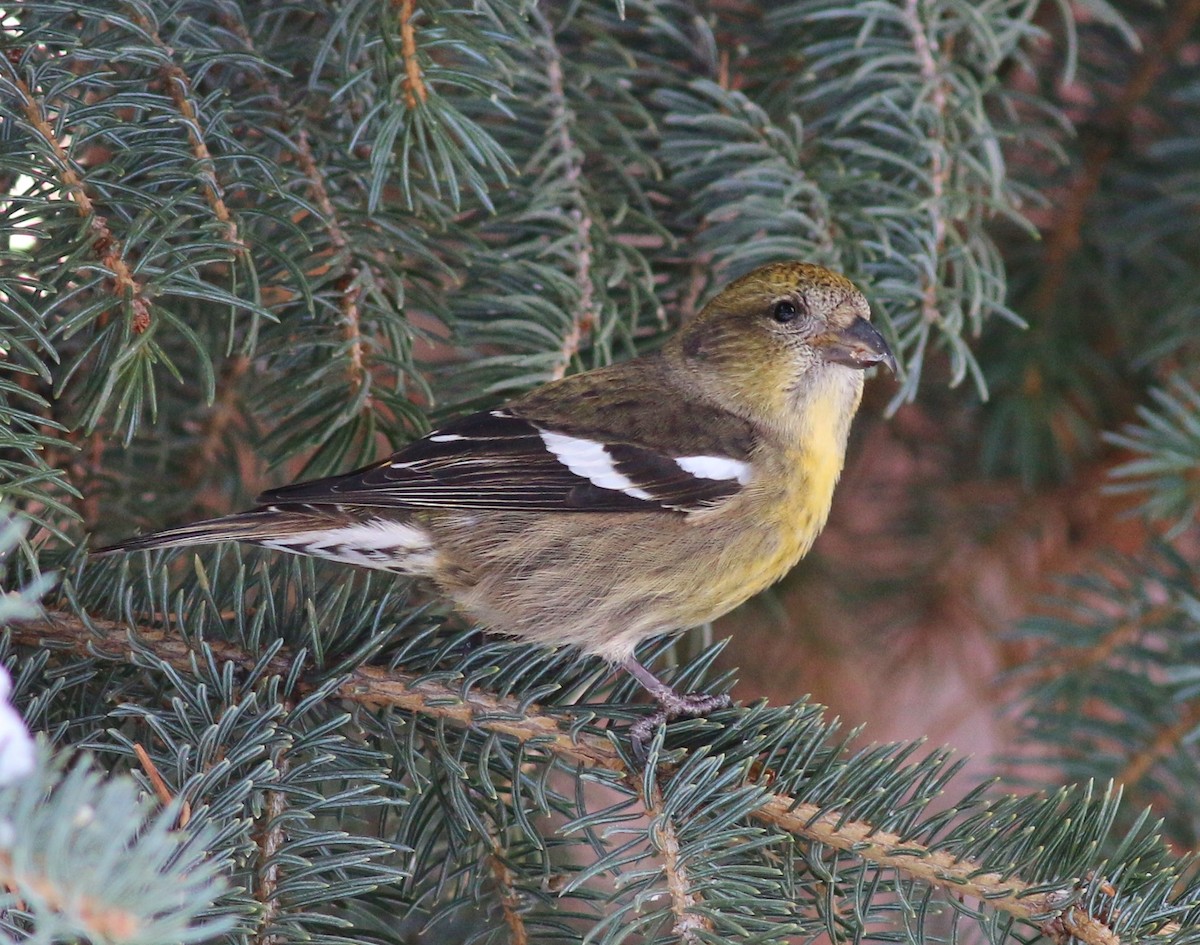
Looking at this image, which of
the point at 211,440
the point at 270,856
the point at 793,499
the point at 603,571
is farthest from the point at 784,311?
the point at 270,856

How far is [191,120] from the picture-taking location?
4.44ft

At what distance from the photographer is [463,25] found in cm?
143

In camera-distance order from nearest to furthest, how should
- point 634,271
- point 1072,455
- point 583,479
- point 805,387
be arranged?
1. point 634,271
2. point 583,479
3. point 805,387
4. point 1072,455

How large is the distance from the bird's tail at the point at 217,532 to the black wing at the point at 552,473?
0.75ft

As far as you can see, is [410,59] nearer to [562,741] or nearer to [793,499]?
[562,741]

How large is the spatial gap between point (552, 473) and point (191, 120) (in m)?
0.89

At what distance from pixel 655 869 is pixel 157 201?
972 mm

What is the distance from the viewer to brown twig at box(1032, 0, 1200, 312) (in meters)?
2.18

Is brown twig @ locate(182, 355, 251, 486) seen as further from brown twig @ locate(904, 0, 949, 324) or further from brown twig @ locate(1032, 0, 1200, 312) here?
brown twig @ locate(1032, 0, 1200, 312)

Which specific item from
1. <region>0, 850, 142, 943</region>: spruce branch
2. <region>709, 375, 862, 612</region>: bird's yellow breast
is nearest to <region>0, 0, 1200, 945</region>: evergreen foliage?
<region>0, 850, 142, 943</region>: spruce branch

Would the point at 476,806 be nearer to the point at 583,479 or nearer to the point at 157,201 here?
the point at 583,479

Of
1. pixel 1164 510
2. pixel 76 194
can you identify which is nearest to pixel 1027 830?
pixel 1164 510

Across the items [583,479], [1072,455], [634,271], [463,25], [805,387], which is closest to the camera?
[463,25]

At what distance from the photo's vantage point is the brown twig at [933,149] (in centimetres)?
175
